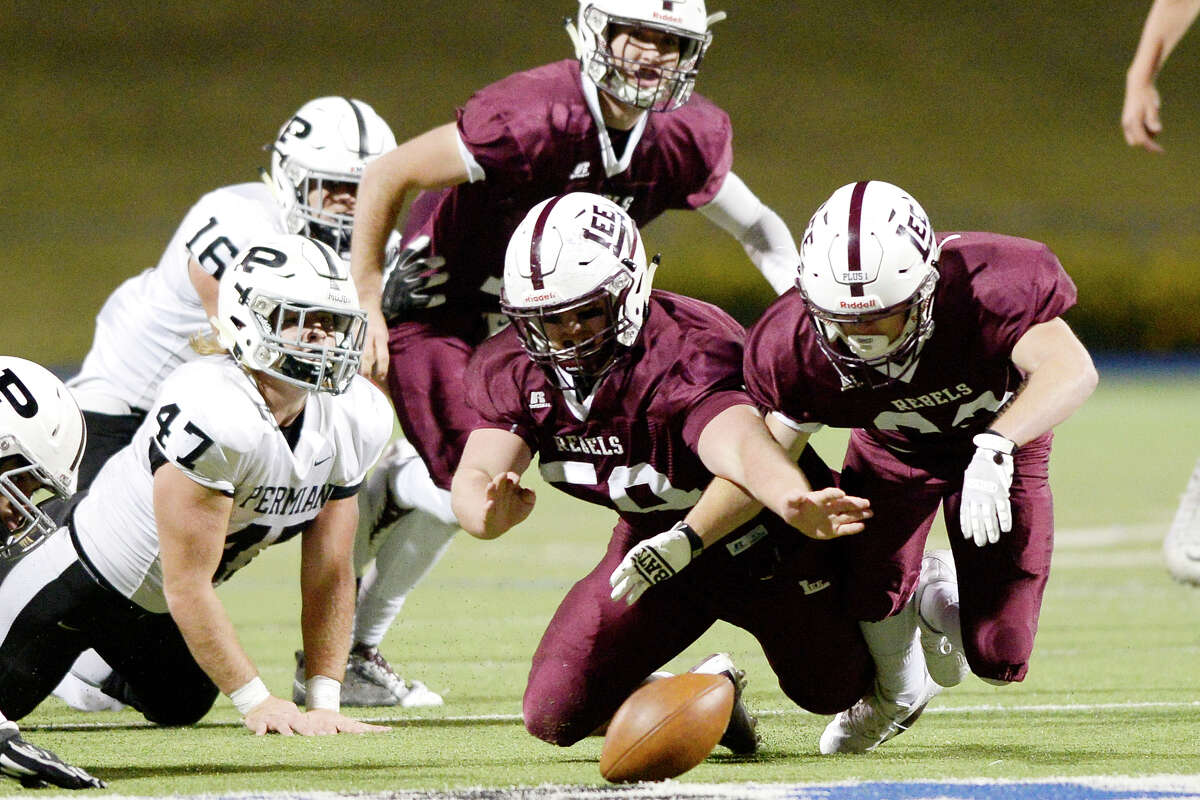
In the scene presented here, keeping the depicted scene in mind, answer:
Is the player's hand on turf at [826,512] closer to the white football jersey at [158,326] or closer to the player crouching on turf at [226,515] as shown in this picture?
the player crouching on turf at [226,515]

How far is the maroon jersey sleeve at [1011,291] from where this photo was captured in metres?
3.44

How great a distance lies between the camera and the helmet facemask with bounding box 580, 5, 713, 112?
4277 mm

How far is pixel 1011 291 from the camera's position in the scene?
11.4 feet

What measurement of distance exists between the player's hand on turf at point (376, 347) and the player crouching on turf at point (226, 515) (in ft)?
0.76

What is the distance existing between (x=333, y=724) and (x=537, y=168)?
1.51 meters

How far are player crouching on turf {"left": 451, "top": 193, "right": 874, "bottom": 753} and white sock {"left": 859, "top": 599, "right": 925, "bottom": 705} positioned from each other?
40 mm

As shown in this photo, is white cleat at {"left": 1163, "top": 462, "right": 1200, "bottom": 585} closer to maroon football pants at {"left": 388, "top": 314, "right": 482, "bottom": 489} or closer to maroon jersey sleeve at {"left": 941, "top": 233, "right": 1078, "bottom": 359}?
maroon jersey sleeve at {"left": 941, "top": 233, "right": 1078, "bottom": 359}

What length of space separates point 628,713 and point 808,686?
66 cm

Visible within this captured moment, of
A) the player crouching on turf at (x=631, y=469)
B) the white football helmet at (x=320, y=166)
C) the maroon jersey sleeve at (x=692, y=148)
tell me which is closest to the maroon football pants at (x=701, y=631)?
the player crouching on turf at (x=631, y=469)

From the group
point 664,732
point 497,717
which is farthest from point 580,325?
point 497,717

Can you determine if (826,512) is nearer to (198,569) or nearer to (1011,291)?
(1011,291)

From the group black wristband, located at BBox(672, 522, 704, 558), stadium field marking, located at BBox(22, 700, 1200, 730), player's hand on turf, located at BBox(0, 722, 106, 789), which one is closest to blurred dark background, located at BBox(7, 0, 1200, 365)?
stadium field marking, located at BBox(22, 700, 1200, 730)

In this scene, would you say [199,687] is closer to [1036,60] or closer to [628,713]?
[628,713]

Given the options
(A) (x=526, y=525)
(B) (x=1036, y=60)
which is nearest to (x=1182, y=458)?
(A) (x=526, y=525)
